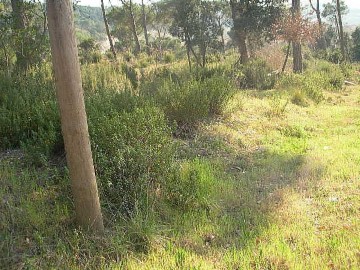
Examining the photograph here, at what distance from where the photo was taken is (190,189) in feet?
12.6

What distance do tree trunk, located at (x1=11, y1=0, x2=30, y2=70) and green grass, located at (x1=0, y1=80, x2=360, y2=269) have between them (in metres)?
3.83

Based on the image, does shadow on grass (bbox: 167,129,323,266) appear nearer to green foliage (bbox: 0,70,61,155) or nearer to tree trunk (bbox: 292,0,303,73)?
green foliage (bbox: 0,70,61,155)

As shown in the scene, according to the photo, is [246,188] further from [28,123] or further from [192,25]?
[192,25]

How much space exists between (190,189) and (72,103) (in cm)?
171

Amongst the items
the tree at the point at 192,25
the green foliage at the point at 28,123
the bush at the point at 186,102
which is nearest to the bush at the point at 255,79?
the tree at the point at 192,25

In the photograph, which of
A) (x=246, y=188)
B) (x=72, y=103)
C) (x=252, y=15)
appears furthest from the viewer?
(x=252, y=15)

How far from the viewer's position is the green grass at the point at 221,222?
9.32 feet

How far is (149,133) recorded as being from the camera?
12.9ft

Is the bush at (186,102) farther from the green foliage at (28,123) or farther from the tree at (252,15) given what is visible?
the tree at (252,15)

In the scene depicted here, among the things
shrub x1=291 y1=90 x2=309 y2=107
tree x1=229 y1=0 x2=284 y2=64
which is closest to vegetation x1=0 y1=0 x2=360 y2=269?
shrub x1=291 y1=90 x2=309 y2=107

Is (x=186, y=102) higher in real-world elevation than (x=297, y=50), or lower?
lower

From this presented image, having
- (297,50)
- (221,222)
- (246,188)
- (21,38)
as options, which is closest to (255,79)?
(297,50)

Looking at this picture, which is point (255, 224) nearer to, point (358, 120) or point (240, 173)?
point (240, 173)

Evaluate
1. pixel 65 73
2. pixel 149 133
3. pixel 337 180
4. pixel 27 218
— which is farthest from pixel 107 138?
pixel 337 180
